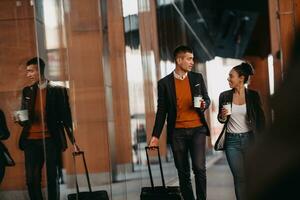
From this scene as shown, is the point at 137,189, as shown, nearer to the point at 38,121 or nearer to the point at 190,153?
the point at 190,153

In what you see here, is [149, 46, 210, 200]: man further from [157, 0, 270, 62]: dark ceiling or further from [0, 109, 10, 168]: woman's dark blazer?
[157, 0, 270, 62]: dark ceiling

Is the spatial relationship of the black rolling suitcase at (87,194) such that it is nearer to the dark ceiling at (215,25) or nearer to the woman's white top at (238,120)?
the woman's white top at (238,120)

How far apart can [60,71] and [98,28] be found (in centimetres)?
134

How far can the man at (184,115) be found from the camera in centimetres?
675

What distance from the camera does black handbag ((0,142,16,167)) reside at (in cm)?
593

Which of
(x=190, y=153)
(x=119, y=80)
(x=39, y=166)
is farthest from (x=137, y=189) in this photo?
(x=39, y=166)

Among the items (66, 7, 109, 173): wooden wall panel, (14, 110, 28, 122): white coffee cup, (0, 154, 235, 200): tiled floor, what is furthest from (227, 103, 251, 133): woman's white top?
(14, 110, 28, 122): white coffee cup

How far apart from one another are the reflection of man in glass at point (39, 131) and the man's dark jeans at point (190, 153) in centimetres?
132

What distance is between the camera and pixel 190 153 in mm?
6977

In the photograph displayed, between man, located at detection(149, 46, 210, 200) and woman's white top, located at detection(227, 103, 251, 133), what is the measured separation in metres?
0.29

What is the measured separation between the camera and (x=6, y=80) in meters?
5.92

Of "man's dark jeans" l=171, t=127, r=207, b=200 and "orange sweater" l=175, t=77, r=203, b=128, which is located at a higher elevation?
"orange sweater" l=175, t=77, r=203, b=128

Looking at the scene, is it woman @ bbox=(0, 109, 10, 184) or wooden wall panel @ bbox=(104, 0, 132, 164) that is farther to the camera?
wooden wall panel @ bbox=(104, 0, 132, 164)

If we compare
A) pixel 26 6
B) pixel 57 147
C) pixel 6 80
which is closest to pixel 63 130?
pixel 57 147
